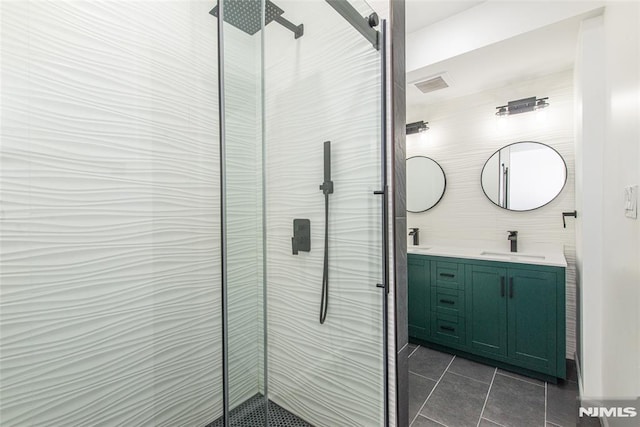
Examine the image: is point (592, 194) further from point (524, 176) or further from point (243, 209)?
point (243, 209)

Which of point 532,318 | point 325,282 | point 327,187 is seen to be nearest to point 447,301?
point 532,318

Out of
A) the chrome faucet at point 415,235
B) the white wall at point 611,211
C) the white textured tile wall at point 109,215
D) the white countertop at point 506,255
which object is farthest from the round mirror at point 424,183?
the white textured tile wall at point 109,215

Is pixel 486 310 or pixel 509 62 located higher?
pixel 509 62

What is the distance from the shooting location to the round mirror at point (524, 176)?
8.00ft

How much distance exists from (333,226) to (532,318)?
6.07ft

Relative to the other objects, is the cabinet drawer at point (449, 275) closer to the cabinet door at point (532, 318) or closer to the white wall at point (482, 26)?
the cabinet door at point (532, 318)

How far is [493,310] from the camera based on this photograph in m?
2.24

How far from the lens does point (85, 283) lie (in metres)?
1.21

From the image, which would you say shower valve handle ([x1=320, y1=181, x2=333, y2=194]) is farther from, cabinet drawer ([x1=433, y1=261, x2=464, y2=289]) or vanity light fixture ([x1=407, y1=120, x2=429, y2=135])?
vanity light fixture ([x1=407, y1=120, x2=429, y2=135])

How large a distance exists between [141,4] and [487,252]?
3.02m

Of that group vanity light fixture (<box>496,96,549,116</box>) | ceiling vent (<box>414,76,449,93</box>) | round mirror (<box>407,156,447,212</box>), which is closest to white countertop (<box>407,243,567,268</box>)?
round mirror (<box>407,156,447,212</box>)

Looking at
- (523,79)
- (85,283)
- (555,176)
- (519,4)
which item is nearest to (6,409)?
(85,283)

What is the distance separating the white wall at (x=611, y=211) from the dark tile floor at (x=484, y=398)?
225 millimetres

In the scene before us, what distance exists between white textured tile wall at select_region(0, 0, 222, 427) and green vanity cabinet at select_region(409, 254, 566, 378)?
183cm
